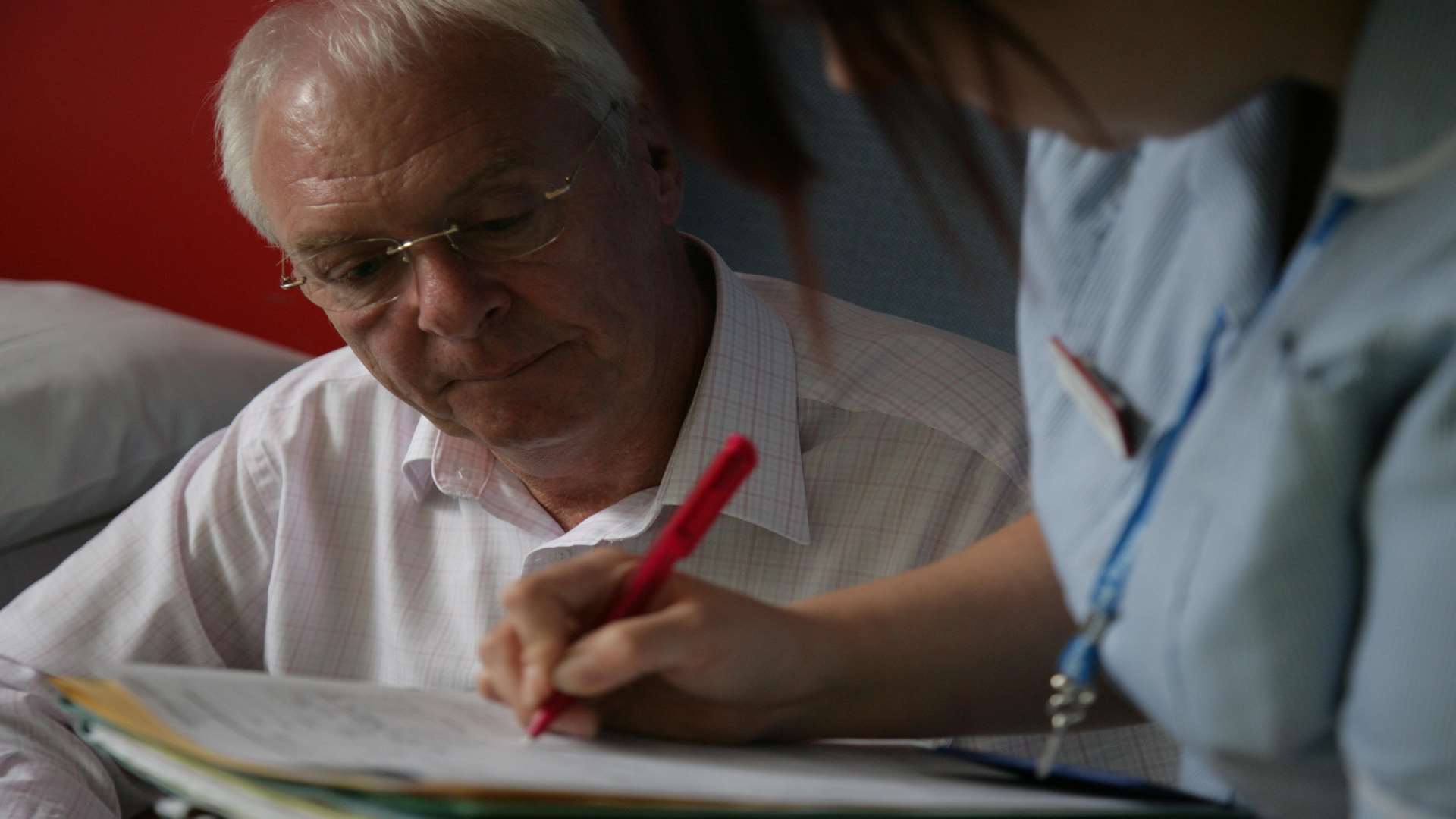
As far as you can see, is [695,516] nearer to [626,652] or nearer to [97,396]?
[626,652]

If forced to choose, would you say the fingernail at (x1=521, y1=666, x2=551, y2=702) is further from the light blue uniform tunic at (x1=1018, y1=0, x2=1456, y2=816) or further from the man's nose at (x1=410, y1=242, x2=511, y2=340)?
the man's nose at (x1=410, y1=242, x2=511, y2=340)

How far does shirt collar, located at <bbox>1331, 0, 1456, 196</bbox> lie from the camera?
0.46 meters

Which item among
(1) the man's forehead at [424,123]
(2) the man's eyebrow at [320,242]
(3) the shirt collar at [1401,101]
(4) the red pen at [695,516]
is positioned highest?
(3) the shirt collar at [1401,101]

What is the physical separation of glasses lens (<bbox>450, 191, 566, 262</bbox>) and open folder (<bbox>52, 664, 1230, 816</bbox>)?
1.87ft

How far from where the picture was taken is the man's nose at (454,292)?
1218 millimetres

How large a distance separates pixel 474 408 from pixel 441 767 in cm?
74

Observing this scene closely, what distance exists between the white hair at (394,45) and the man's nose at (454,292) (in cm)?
16

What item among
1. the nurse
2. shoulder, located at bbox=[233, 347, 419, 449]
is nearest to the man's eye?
shoulder, located at bbox=[233, 347, 419, 449]

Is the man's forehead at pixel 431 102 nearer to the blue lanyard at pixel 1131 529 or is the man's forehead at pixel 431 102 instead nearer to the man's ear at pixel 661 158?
the man's ear at pixel 661 158

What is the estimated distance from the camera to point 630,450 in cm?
135

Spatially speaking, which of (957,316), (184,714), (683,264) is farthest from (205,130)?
(184,714)

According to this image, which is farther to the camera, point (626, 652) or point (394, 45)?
point (394, 45)

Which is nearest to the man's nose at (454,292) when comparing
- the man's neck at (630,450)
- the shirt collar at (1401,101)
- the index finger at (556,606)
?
the man's neck at (630,450)

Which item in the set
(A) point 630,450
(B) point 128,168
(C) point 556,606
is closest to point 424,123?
(A) point 630,450
